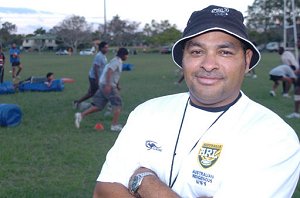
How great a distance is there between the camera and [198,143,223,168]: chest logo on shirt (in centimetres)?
219

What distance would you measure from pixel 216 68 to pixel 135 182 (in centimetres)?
68

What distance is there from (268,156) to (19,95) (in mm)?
15693

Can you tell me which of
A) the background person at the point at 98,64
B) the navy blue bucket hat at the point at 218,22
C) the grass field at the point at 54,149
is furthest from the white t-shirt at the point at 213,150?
→ the background person at the point at 98,64

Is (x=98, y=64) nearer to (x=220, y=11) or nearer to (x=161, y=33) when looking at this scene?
(x=220, y=11)

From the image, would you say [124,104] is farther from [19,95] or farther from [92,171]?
[92,171]

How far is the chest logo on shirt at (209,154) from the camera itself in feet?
7.17

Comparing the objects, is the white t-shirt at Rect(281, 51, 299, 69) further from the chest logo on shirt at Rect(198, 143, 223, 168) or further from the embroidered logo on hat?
the chest logo on shirt at Rect(198, 143, 223, 168)

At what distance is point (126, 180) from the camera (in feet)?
8.20

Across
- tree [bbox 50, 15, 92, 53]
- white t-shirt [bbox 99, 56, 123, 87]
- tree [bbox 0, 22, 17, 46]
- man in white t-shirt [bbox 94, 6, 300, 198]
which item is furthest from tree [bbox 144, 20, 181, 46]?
man in white t-shirt [bbox 94, 6, 300, 198]

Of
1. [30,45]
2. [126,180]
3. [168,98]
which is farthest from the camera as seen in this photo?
[30,45]

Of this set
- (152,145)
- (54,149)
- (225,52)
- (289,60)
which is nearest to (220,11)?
(225,52)

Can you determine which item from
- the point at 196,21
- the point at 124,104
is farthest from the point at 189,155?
the point at 124,104

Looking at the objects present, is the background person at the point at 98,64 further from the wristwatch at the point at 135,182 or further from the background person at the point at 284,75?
the wristwatch at the point at 135,182

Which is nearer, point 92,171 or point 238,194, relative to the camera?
point 238,194
